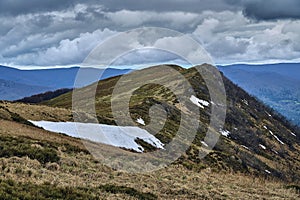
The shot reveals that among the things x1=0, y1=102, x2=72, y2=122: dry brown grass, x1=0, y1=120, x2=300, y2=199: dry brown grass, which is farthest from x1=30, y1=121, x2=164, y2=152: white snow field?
x1=0, y1=120, x2=300, y2=199: dry brown grass

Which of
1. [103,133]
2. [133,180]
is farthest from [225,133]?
[133,180]

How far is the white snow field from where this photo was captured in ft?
152

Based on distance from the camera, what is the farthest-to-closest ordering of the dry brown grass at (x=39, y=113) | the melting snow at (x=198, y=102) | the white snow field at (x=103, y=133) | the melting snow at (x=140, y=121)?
1. the melting snow at (x=198, y=102)
2. the melting snow at (x=140, y=121)
3. the dry brown grass at (x=39, y=113)
4. the white snow field at (x=103, y=133)

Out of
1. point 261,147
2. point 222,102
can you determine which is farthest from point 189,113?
point 222,102

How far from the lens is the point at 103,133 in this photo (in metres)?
51.8

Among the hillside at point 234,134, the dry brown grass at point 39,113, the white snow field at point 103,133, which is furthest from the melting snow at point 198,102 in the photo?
the dry brown grass at point 39,113

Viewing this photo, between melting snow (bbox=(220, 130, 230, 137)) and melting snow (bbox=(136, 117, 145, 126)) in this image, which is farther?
melting snow (bbox=(220, 130, 230, 137))

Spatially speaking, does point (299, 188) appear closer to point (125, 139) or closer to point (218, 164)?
point (125, 139)

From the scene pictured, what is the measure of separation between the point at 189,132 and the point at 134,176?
68065mm

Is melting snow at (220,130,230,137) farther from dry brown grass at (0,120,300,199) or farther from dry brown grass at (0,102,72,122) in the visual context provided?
dry brown grass at (0,120,300,199)

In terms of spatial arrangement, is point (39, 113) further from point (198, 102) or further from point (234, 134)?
point (234, 134)

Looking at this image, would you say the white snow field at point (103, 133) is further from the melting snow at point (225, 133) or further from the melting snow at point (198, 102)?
the melting snow at point (198, 102)

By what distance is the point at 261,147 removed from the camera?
430 ft

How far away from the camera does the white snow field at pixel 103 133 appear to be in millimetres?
46316
